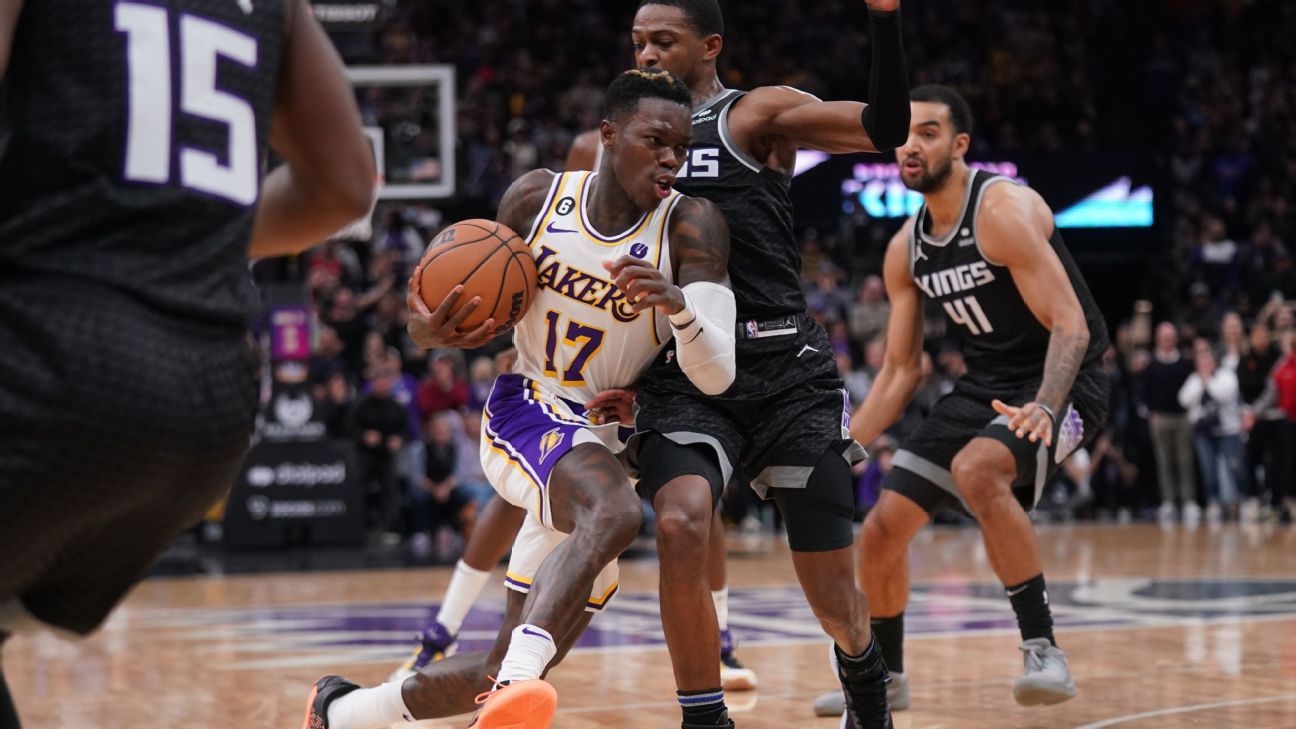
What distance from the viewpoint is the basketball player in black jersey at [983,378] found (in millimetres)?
5246

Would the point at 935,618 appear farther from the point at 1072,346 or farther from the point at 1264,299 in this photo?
the point at 1264,299

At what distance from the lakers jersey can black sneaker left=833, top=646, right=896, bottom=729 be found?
3.40 ft

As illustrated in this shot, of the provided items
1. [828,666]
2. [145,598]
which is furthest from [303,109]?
[145,598]

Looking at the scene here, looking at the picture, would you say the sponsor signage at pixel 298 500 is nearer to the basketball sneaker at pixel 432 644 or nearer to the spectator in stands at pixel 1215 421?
the basketball sneaker at pixel 432 644

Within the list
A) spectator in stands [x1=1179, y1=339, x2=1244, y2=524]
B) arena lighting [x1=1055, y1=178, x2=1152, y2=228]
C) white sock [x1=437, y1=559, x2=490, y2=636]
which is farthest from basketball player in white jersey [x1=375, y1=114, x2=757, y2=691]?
arena lighting [x1=1055, y1=178, x2=1152, y2=228]

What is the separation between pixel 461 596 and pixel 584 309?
2.08 m

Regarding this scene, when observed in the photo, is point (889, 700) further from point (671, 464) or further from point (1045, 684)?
point (671, 464)

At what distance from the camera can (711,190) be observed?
450cm

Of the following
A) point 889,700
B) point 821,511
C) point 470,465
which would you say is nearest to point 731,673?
point 889,700

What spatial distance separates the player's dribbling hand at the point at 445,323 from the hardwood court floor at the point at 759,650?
1.68 metres

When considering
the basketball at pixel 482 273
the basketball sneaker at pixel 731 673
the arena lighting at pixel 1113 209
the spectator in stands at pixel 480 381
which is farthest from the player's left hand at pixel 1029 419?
the arena lighting at pixel 1113 209

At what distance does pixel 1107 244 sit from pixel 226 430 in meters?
20.6

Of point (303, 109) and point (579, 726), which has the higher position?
point (303, 109)

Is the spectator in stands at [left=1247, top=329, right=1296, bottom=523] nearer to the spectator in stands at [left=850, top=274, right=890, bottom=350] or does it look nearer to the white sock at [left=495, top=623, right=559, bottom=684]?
the spectator in stands at [left=850, top=274, right=890, bottom=350]
